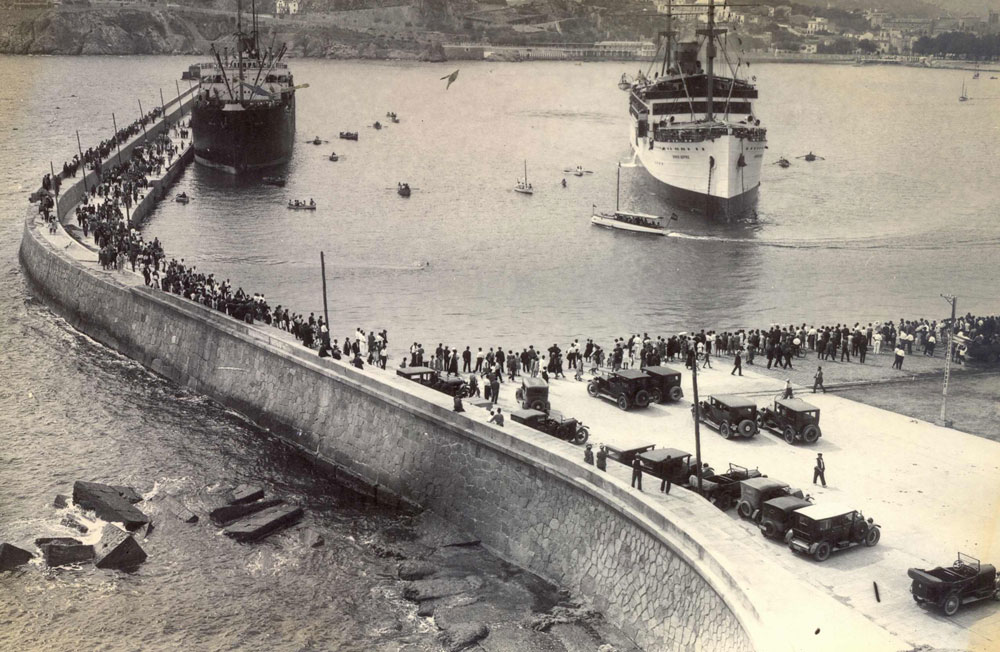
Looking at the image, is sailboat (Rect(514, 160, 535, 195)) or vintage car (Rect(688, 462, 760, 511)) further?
sailboat (Rect(514, 160, 535, 195))

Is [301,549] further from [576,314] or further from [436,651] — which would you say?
[576,314]

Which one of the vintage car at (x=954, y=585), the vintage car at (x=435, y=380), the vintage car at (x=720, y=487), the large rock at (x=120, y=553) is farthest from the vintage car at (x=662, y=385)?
the large rock at (x=120, y=553)

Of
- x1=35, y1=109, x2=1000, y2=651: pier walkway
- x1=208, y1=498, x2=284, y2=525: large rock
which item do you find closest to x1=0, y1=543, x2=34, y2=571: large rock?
x1=208, y1=498, x2=284, y2=525: large rock

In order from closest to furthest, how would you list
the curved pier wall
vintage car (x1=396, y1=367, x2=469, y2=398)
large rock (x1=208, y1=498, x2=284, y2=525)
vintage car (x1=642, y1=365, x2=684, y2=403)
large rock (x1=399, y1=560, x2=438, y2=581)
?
1. the curved pier wall
2. large rock (x1=399, y1=560, x2=438, y2=581)
3. large rock (x1=208, y1=498, x2=284, y2=525)
4. vintage car (x1=396, y1=367, x2=469, y2=398)
5. vintage car (x1=642, y1=365, x2=684, y2=403)

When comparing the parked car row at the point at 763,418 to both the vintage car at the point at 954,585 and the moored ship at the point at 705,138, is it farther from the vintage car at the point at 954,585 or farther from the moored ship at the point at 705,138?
the moored ship at the point at 705,138

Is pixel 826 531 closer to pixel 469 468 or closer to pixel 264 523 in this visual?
Result: pixel 469 468

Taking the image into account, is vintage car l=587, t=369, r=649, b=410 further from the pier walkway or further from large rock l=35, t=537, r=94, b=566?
large rock l=35, t=537, r=94, b=566
